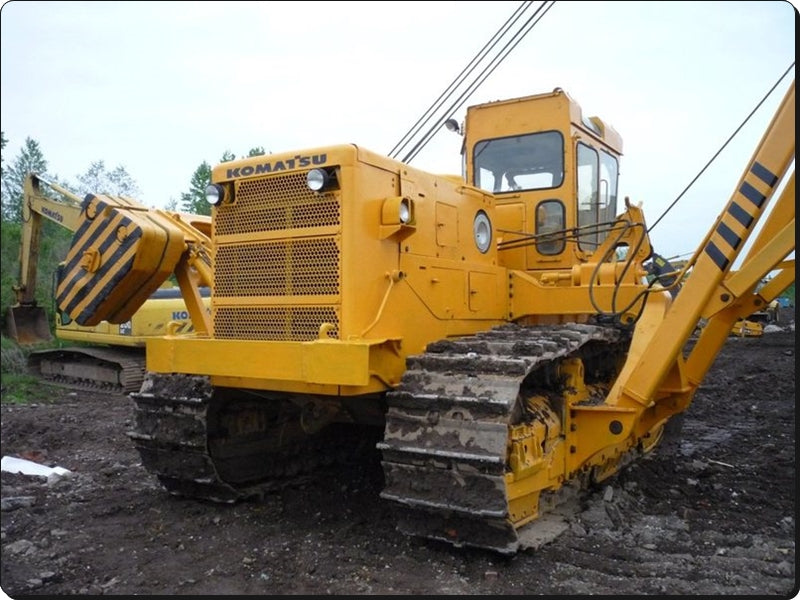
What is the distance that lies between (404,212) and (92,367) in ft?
33.1

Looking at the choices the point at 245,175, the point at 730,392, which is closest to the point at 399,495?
the point at 245,175

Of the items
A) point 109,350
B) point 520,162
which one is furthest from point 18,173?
point 520,162

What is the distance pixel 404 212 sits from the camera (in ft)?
15.5

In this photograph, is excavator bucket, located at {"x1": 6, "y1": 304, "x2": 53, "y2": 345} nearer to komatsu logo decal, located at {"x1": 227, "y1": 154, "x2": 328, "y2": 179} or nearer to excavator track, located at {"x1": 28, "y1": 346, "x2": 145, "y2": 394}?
komatsu logo decal, located at {"x1": 227, "y1": 154, "x2": 328, "y2": 179}

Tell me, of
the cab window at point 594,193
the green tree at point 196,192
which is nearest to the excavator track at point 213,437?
the cab window at point 594,193

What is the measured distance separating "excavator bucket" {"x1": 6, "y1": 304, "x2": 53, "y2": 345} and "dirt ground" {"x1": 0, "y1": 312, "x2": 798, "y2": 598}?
4.12ft

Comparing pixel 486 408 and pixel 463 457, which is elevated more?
pixel 486 408

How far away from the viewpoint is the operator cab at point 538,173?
679 cm

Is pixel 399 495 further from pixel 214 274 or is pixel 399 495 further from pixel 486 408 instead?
pixel 214 274

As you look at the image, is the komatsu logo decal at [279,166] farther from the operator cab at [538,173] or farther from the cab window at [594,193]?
the cab window at [594,193]

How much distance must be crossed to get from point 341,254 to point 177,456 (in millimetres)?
2101

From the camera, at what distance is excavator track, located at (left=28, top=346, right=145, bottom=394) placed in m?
12.3

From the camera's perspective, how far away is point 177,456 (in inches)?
213

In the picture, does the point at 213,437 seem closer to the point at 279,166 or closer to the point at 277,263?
the point at 277,263
